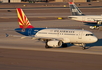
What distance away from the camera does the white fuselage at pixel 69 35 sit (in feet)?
133

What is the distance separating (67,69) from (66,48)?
13.8 metres

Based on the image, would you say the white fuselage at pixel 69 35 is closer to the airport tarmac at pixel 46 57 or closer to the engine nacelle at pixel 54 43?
the engine nacelle at pixel 54 43

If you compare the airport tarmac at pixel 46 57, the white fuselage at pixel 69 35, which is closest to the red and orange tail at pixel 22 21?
the airport tarmac at pixel 46 57

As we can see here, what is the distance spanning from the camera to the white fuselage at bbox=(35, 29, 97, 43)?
40.6 metres

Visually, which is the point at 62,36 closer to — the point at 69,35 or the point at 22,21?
the point at 69,35

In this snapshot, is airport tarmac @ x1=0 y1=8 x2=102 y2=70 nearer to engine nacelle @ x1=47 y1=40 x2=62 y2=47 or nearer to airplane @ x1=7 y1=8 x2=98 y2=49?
engine nacelle @ x1=47 y1=40 x2=62 y2=47

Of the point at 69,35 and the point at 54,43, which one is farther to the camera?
the point at 69,35

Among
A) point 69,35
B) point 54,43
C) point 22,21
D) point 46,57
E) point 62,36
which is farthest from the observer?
Answer: point 22,21

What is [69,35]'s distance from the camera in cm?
4147

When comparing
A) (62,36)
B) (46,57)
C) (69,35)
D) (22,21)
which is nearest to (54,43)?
(62,36)

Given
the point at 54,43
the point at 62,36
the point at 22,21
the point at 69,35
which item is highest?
the point at 22,21

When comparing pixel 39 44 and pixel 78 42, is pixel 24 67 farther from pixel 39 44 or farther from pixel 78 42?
pixel 39 44

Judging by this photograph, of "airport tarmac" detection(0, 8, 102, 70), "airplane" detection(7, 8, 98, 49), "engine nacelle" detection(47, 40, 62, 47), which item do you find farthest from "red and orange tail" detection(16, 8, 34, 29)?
"engine nacelle" detection(47, 40, 62, 47)

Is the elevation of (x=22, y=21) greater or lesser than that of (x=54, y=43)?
greater
